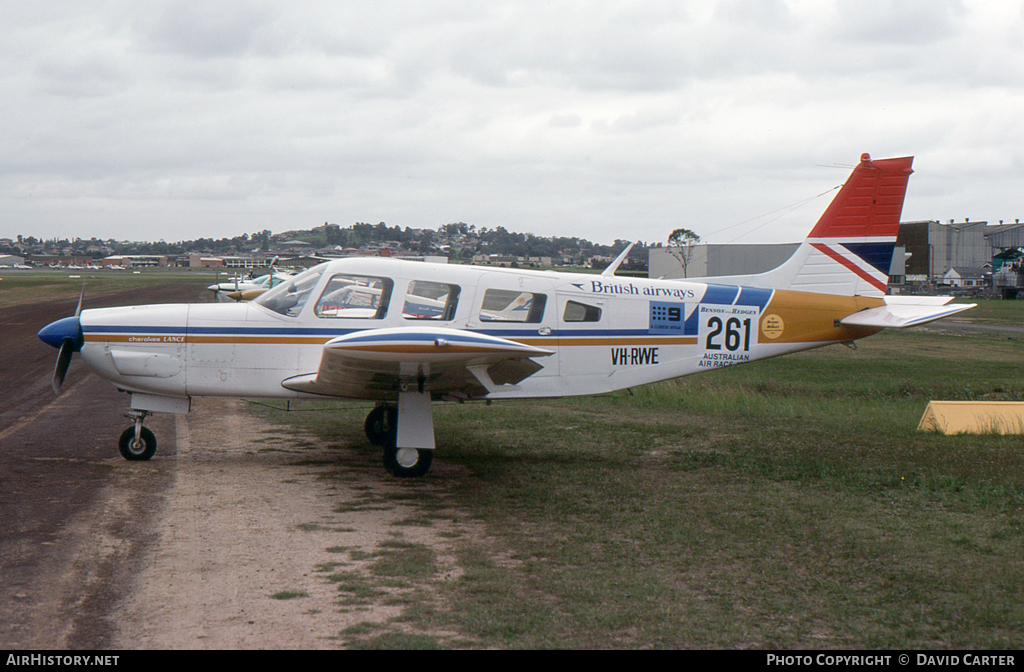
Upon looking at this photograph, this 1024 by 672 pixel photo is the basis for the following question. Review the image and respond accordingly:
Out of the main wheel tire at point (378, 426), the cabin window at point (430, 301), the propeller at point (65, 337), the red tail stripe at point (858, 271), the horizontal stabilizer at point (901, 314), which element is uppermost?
the red tail stripe at point (858, 271)

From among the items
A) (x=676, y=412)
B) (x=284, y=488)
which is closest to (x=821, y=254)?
(x=676, y=412)

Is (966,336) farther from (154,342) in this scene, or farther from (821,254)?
(154,342)

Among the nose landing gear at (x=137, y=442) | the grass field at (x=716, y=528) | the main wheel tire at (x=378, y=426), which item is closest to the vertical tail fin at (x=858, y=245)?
the grass field at (x=716, y=528)

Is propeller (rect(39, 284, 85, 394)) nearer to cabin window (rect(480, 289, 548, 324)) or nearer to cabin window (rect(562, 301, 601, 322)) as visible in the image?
cabin window (rect(480, 289, 548, 324))

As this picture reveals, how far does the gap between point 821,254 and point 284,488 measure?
25.0ft

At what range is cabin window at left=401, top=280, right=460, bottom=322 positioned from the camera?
9.48 metres

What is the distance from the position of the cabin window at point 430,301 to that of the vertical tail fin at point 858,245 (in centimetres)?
433

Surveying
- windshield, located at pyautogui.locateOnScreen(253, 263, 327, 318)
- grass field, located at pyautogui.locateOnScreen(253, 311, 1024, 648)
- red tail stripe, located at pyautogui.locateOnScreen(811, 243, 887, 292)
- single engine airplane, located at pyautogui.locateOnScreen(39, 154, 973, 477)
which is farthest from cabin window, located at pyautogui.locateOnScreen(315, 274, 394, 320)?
red tail stripe, located at pyautogui.locateOnScreen(811, 243, 887, 292)

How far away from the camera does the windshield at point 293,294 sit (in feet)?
31.2

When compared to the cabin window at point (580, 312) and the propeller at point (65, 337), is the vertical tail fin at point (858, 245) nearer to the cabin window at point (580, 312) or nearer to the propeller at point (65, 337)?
the cabin window at point (580, 312)

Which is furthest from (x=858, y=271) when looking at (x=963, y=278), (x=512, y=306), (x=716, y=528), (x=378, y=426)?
(x=963, y=278)

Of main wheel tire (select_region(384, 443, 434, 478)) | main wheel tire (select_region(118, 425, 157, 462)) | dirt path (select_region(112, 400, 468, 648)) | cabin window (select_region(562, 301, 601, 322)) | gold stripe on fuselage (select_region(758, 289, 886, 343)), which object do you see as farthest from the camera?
gold stripe on fuselage (select_region(758, 289, 886, 343))

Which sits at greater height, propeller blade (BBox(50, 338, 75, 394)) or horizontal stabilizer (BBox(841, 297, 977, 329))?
horizontal stabilizer (BBox(841, 297, 977, 329))

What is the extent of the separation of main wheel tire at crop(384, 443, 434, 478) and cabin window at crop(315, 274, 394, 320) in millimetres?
1609
